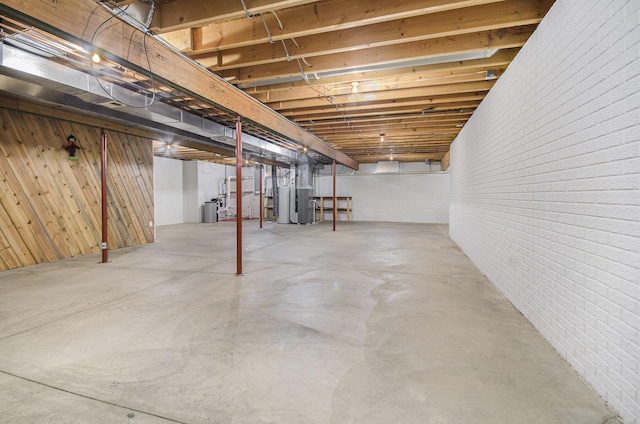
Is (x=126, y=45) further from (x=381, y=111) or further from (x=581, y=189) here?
(x=381, y=111)

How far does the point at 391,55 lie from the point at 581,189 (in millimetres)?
2259

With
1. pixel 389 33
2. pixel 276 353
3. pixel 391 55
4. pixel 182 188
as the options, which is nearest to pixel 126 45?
pixel 389 33

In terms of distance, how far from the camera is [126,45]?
2.62m

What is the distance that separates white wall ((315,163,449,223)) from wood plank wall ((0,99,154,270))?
26.5ft

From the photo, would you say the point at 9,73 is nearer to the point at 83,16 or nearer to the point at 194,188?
the point at 83,16

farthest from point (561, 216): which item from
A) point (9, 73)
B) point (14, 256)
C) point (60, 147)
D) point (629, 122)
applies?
point (60, 147)

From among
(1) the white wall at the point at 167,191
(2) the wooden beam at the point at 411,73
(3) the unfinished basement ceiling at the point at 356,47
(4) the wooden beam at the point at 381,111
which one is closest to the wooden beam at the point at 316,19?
(3) the unfinished basement ceiling at the point at 356,47

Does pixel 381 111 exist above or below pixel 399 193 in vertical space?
above

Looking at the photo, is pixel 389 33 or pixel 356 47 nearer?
pixel 389 33

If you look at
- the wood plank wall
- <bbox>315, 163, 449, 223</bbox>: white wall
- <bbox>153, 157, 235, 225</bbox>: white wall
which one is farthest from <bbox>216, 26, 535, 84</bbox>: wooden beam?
<bbox>315, 163, 449, 223</bbox>: white wall

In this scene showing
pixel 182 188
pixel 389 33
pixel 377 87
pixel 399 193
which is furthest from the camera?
pixel 399 193

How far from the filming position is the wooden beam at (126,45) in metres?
2.10

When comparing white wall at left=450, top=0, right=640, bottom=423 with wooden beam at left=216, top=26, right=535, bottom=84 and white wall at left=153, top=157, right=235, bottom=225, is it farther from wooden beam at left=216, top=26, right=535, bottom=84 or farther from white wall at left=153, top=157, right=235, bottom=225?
white wall at left=153, top=157, right=235, bottom=225

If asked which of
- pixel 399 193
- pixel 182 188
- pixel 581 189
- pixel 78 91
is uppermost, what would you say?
pixel 78 91
